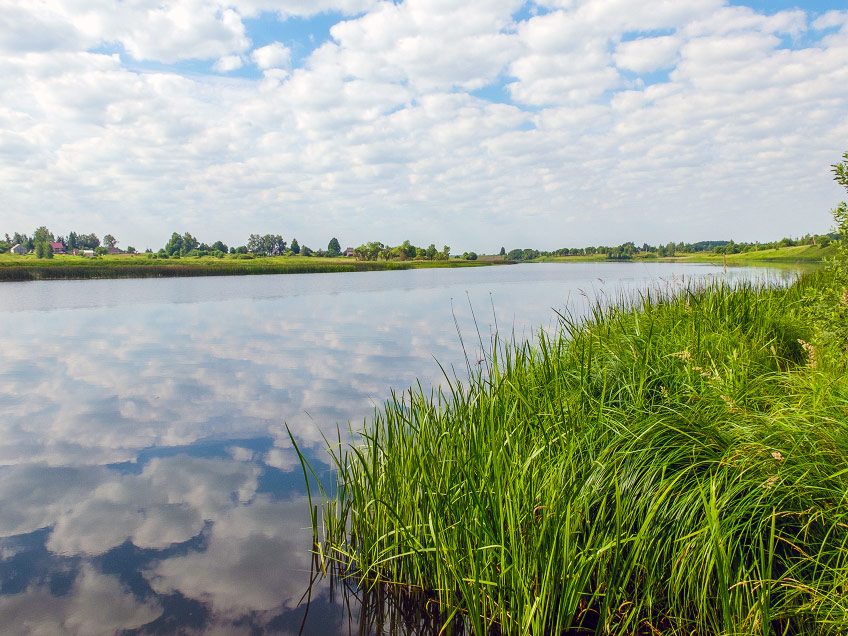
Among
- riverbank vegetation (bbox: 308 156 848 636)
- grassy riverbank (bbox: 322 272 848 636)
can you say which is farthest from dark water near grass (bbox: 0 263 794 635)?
grassy riverbank (bbox: 322 272 848 636)

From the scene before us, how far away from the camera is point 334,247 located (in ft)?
473

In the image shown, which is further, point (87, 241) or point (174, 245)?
point (87, 241)

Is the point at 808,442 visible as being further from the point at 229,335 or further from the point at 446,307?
the point at 446,307

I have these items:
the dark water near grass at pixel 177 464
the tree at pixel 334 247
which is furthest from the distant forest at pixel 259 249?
the dark water near grass at pixel 177 464

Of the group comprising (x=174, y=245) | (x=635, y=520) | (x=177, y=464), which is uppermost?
(x=174, y=245)

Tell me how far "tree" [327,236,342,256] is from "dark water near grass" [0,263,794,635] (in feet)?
406

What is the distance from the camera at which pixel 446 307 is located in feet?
80.2

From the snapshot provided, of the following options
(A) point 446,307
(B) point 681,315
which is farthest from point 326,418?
(A) point 446,307

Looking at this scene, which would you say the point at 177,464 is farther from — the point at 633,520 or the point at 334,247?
the point at 334,247

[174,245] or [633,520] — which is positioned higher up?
[174,245]

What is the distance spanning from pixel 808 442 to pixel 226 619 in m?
4.27

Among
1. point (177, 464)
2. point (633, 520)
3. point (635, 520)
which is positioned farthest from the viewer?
point (177, 464)

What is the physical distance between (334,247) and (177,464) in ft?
462

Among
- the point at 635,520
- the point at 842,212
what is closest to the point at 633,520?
the point at 635,520
